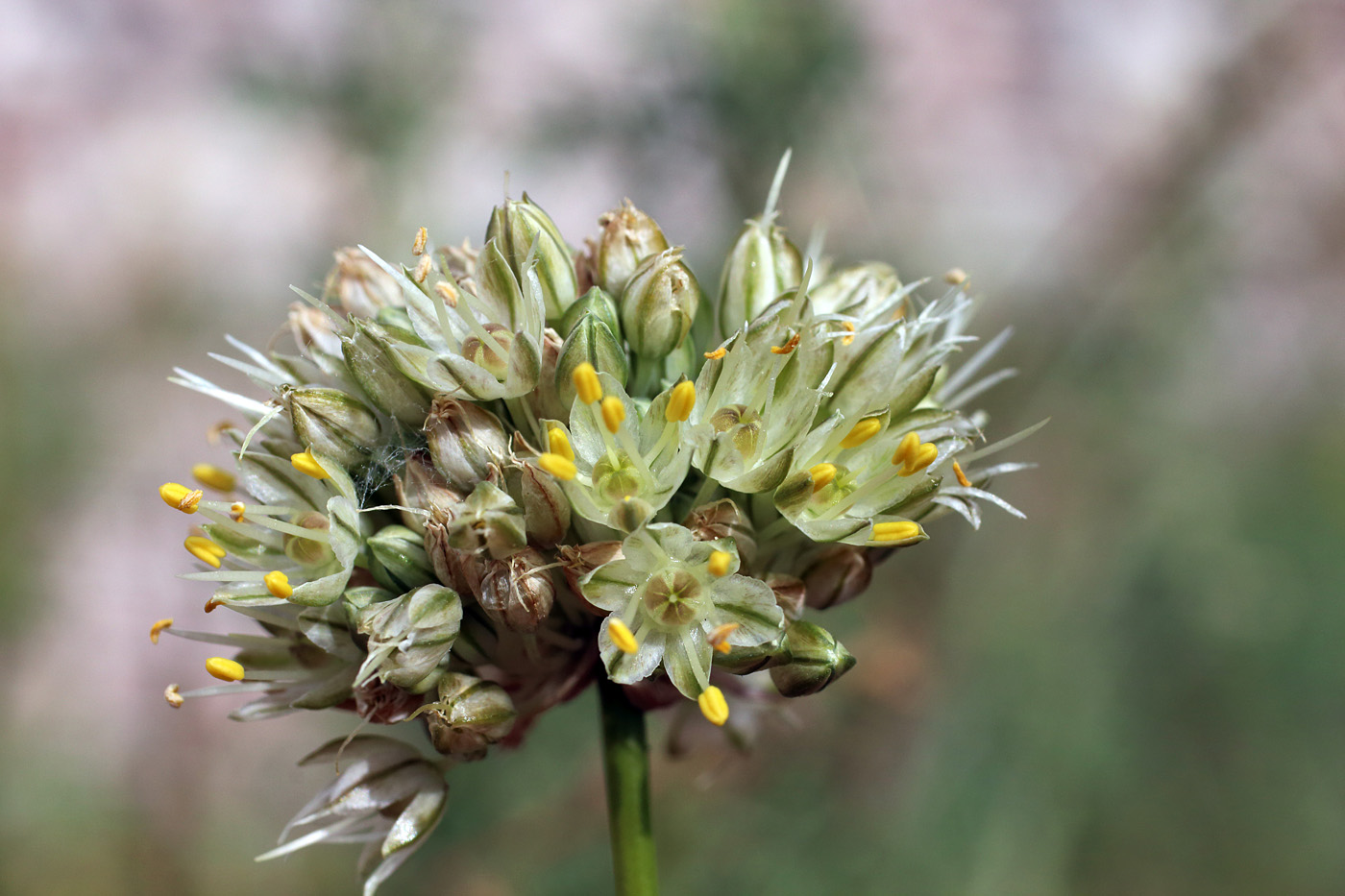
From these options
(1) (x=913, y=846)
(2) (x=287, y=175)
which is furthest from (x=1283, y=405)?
(2) (x=287, y=175)

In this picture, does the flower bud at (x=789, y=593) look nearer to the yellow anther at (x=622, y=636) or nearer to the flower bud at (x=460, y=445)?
the yellow anther at (x=622, y=636)

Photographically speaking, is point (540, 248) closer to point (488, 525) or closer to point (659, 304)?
point (659, 304)

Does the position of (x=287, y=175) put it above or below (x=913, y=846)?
above

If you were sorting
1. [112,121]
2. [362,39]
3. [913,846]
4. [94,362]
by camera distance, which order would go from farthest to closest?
1. [112,121]
2. [94,362]
3. [362,39]
4. [913,846]

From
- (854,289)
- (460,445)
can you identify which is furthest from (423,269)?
(854,289)

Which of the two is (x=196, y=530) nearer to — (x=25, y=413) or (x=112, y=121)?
(x=25, y=413)

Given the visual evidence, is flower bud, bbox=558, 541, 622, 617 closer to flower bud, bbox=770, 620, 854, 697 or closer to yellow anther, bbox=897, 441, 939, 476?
flower bud, bbox=770, 620, 854, 697

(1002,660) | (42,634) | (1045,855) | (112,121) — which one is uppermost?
(112,121)
